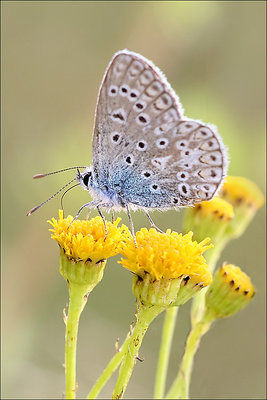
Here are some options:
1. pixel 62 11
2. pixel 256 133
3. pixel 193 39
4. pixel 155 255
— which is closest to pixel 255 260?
pixel 256 133

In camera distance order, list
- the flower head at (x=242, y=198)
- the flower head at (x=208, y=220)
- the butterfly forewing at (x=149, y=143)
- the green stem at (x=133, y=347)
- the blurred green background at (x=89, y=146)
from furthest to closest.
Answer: the blurred green background at (x=89, y=146) < the flower head at (x=242, y=198) < the flower head at (x=208, y=220) < the butterfly forewing at (x=149, y=143) < the green stem at (x=133, y=347)

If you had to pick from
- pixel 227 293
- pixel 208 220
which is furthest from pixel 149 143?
pixel 227 293

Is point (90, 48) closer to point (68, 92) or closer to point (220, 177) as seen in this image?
point (68, 92)

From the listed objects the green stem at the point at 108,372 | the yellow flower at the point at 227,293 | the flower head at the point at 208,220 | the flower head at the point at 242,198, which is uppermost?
the flower head at the point at 242,198

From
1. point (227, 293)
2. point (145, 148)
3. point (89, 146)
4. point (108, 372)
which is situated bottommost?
point (108, 372)

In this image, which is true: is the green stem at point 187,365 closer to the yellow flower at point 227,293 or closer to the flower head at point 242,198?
the yellow flower at point 227,293

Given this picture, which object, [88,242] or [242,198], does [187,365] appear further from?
[242,198]

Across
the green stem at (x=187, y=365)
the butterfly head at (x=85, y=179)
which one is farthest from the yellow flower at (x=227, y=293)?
the butterfly head at (x=85, y=179)
